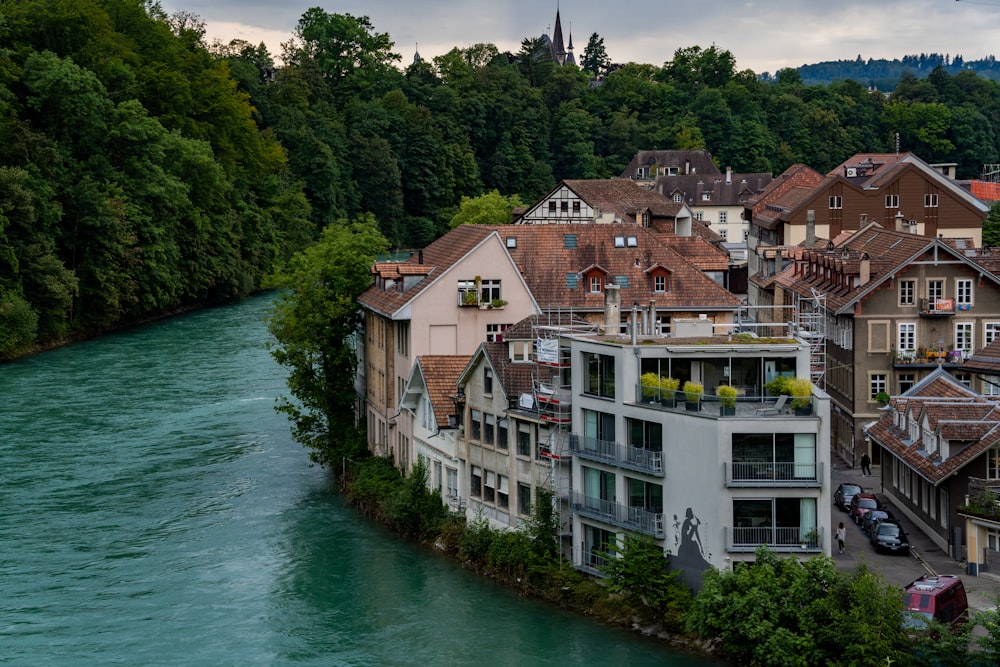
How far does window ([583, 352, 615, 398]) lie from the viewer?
36.5 meters

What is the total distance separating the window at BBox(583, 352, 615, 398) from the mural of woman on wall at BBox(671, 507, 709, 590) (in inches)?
143

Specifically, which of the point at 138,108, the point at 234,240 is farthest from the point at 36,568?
the point at 234,240

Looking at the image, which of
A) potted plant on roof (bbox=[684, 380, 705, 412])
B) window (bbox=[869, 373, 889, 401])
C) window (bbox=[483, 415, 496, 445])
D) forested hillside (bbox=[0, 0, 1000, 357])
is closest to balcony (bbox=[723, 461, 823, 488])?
potted plant on roof (bbox=[684, 380, 705, 412])

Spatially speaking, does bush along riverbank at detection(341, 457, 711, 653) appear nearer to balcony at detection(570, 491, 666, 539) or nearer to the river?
balcony at detection(570, 491, 666, 539)

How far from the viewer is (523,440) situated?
39438 mm

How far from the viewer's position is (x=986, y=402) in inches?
1594

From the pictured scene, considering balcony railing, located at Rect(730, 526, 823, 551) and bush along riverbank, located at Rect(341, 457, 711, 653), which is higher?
balcony railing, located at Rect(730, 526, 823, 551)

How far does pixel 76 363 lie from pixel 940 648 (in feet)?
189

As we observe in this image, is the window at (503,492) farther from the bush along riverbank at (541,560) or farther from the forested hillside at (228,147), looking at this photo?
the forested hillside at (228,147)

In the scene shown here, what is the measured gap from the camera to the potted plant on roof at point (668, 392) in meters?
34.9

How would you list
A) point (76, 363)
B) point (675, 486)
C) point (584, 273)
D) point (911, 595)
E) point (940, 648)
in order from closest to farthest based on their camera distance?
point (940, 648), point (911, 595), point (675, 486), point (584, 273), point (76, 363)

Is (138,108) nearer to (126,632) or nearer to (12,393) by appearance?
(12,393)

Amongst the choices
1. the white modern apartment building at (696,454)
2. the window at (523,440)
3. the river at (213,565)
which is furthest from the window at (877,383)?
the river at (213,565)

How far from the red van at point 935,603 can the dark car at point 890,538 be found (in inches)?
238
